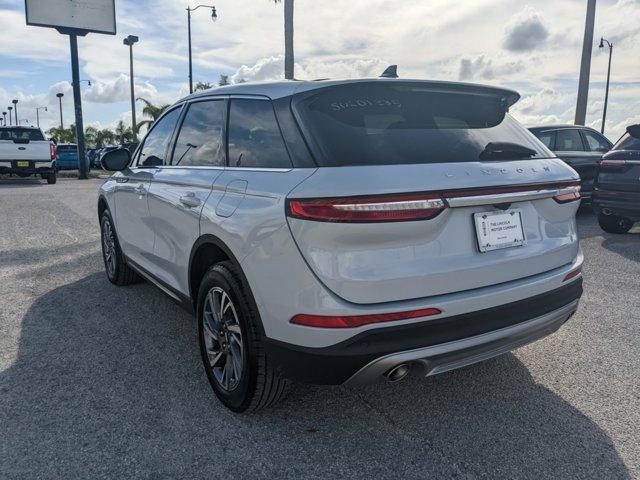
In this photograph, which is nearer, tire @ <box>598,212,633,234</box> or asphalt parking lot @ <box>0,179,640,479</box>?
asphalt parking lot @ <box>0,179,640,479</box>

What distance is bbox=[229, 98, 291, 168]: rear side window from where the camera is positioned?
103 inches

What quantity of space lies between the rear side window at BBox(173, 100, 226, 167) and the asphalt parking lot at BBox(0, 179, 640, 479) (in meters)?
1.27

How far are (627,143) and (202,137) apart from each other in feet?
20.2

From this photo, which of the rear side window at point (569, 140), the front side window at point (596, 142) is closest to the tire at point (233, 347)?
the rear side window at point (569, 140)

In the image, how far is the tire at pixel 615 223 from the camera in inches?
311

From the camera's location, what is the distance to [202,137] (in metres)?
3.44

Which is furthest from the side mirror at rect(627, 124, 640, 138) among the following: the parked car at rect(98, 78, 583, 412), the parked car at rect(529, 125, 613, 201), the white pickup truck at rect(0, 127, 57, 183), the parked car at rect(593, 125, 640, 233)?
the white pickup truck at rect(0, 127, 57, 183)

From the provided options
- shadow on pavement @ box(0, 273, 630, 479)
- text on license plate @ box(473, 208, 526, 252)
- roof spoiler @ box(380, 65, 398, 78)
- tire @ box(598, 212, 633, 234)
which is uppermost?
roof spoiler @ box(380, 65, 398, 78)

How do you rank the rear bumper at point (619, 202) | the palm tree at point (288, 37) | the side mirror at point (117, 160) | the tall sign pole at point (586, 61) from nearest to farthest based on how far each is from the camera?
1. the side mirror at point (117, 160)
2. the rear bumper at point (619, 202)
3. the palm tree at point (288, 37)
4. the tall sign pole at point (586, 61)

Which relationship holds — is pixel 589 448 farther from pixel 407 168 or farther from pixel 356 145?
pixel 356 145

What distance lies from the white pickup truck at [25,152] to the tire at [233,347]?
17.9m

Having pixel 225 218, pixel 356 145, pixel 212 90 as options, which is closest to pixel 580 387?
pixel 356 145

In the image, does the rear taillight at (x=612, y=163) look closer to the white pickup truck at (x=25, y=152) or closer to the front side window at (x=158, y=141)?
the front side window at (x=158, y=141)

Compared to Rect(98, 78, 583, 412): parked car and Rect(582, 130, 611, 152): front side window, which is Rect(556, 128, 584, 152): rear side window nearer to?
Rect(582, 130, 611, 152): front side window
